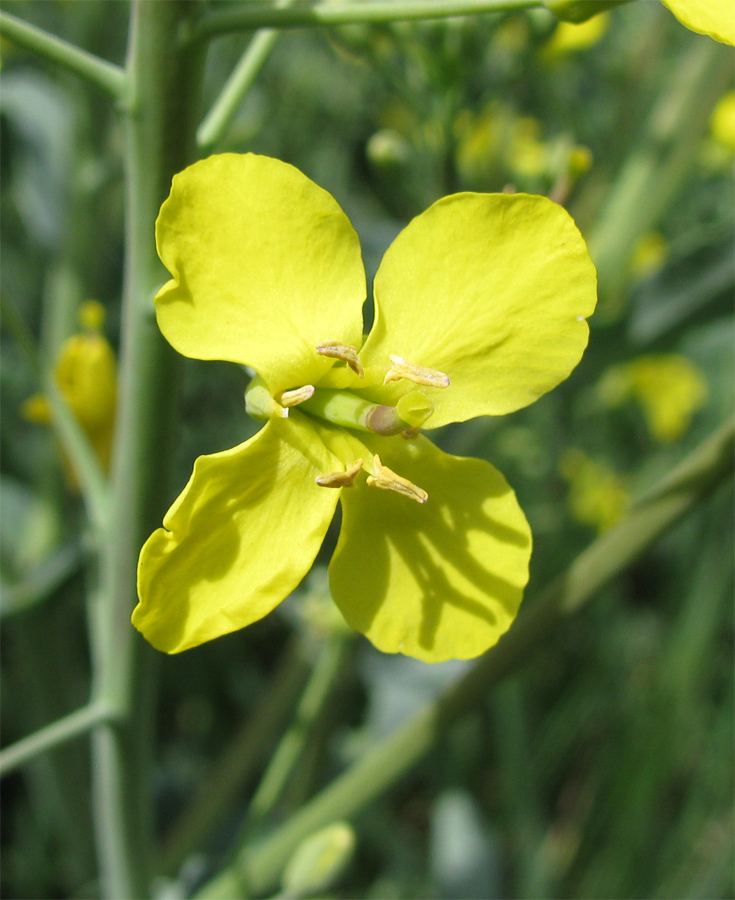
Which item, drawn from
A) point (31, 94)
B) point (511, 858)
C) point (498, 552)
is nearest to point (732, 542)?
point (511, 858)

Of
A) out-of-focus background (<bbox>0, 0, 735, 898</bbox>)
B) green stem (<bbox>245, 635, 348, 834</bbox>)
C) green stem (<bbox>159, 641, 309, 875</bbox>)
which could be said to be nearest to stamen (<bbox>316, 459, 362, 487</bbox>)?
out-of-focus background (<bbox>0, 0, 735, 898</bbox>)

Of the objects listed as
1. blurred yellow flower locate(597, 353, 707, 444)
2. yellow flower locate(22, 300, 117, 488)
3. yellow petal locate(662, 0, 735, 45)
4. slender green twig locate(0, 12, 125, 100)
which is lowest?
blurred yellow flower locate(597, 353, 707, 444)

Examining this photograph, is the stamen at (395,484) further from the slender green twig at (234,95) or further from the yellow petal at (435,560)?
the slender green twig at (234,95)

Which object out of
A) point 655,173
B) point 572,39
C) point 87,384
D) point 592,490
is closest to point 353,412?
point 87,384

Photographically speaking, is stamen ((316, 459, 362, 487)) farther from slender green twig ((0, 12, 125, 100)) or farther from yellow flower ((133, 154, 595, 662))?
slender green twig ((0, 12, 125, 100))

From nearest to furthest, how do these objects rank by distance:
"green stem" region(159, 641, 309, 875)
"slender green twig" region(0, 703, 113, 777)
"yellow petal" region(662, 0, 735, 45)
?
"yellow petal" region(662, 0, 735, 45), "slender green twig" region(0, 703, 113, 777), "green stem" region(159, 641, 309, 875)

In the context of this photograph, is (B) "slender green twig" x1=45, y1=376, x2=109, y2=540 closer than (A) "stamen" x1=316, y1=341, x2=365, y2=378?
No

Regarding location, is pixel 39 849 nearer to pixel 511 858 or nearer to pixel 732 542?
pixel 511 858

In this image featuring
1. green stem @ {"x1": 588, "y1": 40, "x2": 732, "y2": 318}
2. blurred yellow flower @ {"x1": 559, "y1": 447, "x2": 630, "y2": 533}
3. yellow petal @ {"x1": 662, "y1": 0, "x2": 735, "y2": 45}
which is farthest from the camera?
blurred yellow flower @ {"x1": 559, "y1": 447, "x2": 630, "y2": 533}
